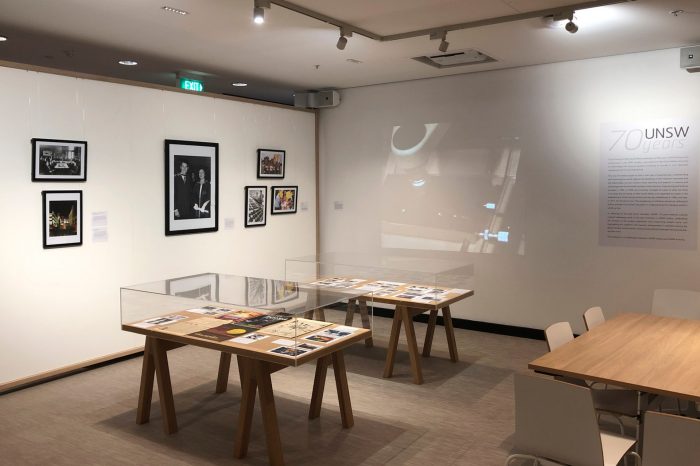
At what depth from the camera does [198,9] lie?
420cm

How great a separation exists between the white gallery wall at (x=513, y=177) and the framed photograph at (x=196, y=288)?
3.50 metres

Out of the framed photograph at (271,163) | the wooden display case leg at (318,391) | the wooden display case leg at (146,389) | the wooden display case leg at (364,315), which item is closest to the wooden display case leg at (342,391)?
the wooden display case leg at (318,391)

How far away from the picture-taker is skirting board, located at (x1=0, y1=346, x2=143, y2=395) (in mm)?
4773

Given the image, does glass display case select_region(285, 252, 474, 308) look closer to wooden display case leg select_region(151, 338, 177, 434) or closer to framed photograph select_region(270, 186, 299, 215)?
framed photograph select_region(270, 186, 299, 215)

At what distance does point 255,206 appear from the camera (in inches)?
276

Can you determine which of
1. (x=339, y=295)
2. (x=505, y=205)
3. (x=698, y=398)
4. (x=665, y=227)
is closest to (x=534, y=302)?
(x=505, y=205)

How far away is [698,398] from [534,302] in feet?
12.7

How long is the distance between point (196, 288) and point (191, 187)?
7.94 feet

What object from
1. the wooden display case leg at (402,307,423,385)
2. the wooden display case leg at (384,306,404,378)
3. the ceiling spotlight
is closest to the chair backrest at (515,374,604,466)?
the wooden display case leg at (402,307,423,385)

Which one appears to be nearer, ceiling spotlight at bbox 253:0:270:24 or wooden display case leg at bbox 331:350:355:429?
ceiling spotlight at bbox 253:0:270:24

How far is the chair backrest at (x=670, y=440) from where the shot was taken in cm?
221

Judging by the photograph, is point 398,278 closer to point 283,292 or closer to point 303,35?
point 283,292

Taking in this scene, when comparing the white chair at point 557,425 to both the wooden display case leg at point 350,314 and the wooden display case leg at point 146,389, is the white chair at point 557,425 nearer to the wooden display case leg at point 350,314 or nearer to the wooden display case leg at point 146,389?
the wooden display case leg at point 350,314

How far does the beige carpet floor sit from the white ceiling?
233cm
